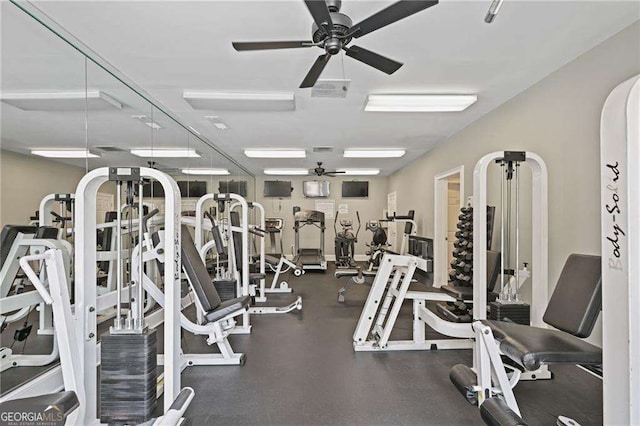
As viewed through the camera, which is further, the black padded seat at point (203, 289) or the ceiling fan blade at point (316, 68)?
the black padded seat at point (203, 289)

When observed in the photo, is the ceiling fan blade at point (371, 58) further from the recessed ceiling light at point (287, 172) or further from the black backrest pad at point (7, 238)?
the recessed ceiling light at point (287, 172)

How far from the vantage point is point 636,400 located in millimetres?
1146

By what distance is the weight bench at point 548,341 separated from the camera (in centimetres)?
163

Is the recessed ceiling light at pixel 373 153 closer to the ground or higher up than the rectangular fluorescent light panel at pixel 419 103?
closer to the ground

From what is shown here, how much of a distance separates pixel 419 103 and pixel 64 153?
3.30 metres

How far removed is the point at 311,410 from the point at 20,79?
10.3ft

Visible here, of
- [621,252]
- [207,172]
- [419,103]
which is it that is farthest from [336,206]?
[621,252]

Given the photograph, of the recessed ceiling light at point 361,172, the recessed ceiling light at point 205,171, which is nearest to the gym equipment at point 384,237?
the recessed ceiling light at point 361,172

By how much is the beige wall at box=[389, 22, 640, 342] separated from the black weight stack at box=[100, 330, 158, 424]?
304 centimetres

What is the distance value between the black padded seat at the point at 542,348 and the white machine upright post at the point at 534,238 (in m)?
0.56

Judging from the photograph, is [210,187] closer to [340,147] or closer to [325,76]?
[340,147]

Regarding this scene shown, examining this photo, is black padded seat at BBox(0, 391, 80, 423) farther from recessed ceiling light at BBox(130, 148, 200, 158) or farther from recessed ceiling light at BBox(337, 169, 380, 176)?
recessed ceiling light at BBox(337, 169, 380, 176)

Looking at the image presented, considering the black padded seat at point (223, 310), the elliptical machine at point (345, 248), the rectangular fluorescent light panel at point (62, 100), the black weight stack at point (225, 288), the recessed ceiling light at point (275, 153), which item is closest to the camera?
the rectangular fluorescent light panel at point (62, 100)

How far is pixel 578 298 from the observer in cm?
189
